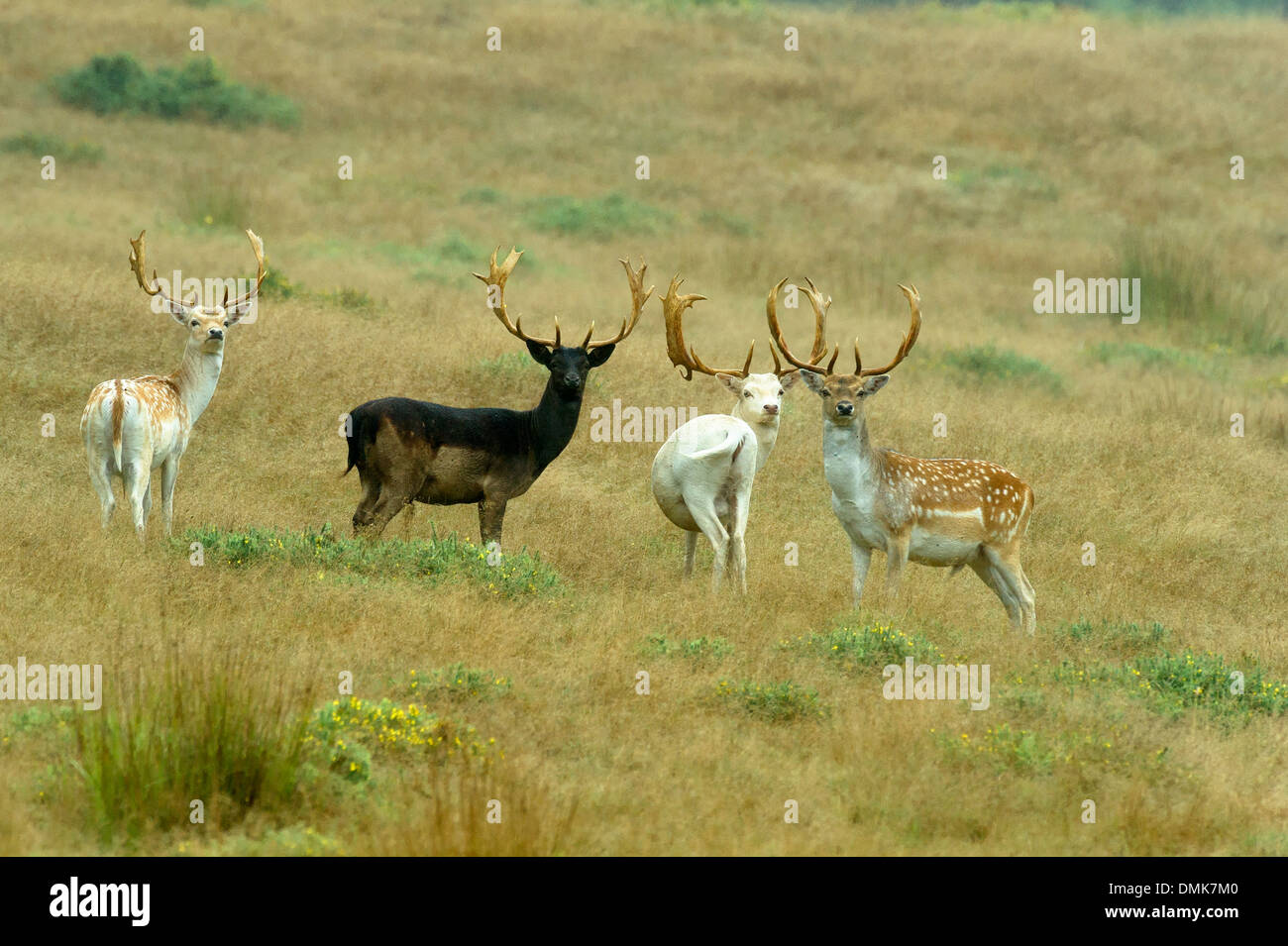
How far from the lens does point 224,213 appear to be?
24328mm

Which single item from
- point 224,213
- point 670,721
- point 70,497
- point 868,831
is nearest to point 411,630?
point 670,721

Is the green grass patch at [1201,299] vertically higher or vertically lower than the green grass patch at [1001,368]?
higher

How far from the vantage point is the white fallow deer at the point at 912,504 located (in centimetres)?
1056

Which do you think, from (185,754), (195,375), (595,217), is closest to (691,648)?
(185,754)

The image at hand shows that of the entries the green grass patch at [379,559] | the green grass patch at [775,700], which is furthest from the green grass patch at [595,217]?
the green grass patch at [775,700]

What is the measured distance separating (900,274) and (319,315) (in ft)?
39.2

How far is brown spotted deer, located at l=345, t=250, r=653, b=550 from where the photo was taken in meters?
11.2

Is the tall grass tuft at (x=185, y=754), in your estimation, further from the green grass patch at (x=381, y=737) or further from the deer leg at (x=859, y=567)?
the deer leg at (x=859, y=567)

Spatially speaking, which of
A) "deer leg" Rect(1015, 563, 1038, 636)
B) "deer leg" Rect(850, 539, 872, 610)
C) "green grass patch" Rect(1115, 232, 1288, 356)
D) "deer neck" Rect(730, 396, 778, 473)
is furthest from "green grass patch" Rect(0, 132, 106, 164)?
"deer leg" Rect(1015, 563, 1038, 636)

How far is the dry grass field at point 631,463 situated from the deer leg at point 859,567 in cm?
22

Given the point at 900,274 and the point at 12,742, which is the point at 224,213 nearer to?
the point at 900,274

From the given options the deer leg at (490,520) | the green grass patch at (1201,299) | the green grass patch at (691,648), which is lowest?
the green grass patch at (691,648)

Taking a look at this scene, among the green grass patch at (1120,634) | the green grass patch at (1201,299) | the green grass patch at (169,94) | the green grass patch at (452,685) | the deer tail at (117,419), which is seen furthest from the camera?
the green grass patch at (169,94)

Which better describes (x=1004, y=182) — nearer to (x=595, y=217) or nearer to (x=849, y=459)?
(x=595, y=217)
